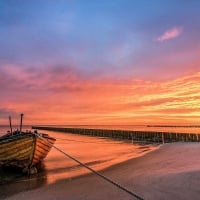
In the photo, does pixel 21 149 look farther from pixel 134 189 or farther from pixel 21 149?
pixel 134 189

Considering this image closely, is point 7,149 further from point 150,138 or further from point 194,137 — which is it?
point 150,138

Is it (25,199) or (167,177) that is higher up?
(167,177)

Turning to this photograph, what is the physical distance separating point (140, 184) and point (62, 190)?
344 centimetres

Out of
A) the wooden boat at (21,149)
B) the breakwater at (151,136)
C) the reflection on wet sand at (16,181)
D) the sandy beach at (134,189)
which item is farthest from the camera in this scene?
the breakwater at (151,136)

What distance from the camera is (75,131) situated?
88.3m

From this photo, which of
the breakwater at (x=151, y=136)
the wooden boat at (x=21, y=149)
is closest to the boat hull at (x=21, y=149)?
the wooden boat at (x=21, y=149)

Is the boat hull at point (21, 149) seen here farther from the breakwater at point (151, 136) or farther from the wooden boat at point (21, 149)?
the breakwater at point (151, 136)

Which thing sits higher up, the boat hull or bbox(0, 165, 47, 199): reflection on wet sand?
the boat hull

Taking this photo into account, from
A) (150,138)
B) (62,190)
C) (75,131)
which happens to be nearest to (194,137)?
(150,138)

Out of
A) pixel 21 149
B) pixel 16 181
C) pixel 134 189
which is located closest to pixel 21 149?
pixel 21 149

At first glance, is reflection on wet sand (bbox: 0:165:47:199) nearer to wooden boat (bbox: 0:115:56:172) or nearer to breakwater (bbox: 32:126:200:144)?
wooden boat (bbox: 0:115:56:172)

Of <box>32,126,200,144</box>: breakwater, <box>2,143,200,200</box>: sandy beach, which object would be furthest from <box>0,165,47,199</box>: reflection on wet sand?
<box>32,126,200,144</box>: breakwater

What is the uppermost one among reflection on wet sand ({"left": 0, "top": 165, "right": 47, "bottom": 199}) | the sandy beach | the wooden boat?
the wooden boat

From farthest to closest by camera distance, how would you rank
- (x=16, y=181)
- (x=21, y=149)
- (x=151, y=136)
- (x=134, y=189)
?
(x=151, y=136)
(x=21, y=149)
(x=16, y=181)
(x=134, y=189)
